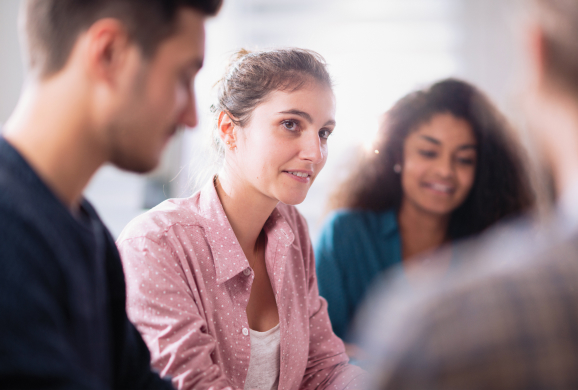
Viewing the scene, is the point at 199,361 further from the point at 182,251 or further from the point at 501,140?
the point at 501,140

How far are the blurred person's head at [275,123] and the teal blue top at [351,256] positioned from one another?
18.1 inches

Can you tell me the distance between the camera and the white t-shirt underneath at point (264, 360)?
39.1 inches

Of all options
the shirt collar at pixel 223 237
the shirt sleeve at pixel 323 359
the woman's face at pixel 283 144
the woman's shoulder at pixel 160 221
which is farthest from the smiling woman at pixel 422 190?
the woman's shoulder at pixel 160 221

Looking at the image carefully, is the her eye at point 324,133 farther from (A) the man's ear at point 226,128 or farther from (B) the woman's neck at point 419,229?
(B) the woman's neck at point 419,229

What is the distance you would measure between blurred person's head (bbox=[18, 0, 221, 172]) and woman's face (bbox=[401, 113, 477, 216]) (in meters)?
1.18

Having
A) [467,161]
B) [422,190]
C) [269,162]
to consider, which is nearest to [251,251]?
[269,162]

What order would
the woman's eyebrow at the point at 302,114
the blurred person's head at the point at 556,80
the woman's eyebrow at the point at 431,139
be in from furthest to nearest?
1. the woman's eyebrow at the point at 431,139
2. the woman's eyebrow at the point at 302,114
3. the blurred person's head at the point at 556,80

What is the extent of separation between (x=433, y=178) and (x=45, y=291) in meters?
1.39

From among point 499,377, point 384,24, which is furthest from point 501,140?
point 499,377

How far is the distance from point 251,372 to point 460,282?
0.74m

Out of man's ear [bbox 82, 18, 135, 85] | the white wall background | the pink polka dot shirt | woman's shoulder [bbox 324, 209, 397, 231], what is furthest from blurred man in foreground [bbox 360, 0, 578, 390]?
the white wall background

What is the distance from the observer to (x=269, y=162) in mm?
1058

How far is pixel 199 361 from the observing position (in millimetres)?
803

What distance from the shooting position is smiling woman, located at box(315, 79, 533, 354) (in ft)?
5.08
